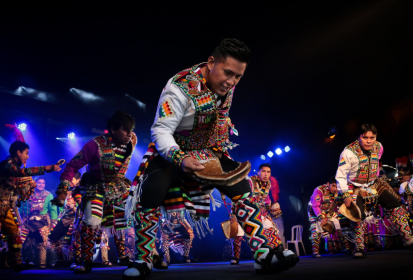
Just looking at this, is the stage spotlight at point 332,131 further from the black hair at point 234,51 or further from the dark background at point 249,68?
the black hair at point 234,51

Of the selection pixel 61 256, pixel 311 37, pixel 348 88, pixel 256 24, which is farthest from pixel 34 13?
pixel 348 88

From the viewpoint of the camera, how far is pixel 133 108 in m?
10.4

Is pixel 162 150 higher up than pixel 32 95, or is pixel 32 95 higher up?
pixel 32 95

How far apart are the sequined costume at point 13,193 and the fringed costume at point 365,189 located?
4.77 m

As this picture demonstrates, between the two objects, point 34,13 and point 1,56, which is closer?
point 34,13

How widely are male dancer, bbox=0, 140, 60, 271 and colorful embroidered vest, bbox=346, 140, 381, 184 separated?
15.4 ft

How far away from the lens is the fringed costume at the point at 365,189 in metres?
4.43

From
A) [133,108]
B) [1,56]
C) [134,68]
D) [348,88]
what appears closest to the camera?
[1,56]

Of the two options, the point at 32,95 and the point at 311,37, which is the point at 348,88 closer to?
the point at 311,37

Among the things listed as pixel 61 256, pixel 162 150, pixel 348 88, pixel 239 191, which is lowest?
pixel 61 256

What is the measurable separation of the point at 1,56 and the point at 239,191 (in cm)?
782

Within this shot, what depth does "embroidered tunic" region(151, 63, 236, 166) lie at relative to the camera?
202cm

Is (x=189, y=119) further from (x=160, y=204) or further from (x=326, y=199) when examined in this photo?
(x=326, y=199)

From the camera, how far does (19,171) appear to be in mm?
4609
